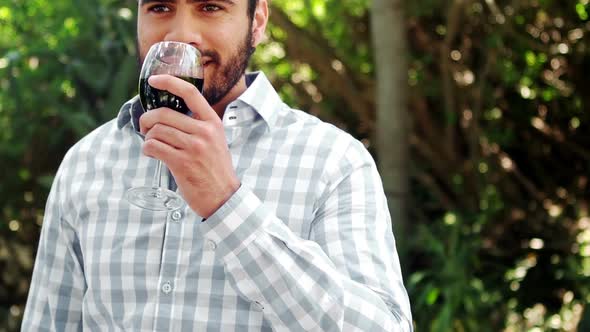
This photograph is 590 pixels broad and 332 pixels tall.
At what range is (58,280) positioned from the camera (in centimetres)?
178

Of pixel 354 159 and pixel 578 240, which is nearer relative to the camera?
pixel 354 159

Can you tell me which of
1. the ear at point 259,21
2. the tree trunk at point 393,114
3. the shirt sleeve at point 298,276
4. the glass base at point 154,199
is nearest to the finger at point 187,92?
the shirt sleeve at point 298,276

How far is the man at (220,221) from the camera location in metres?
1.27

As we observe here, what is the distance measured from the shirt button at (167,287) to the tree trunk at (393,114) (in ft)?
7.60

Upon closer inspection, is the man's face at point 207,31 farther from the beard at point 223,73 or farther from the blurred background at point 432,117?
the blurred background at point 432,117

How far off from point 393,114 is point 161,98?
2617 mm

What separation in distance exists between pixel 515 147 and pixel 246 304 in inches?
116

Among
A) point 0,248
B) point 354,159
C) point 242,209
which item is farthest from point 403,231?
point 242,209

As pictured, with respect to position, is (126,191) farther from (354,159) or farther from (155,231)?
(354,159)

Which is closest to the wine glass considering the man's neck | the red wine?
the red wine

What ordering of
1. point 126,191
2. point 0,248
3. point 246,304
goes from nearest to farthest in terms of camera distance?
point 246,304 < point 126,191 < point 0,248

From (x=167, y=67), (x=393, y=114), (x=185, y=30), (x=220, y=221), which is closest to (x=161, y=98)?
(x=167, y=67)

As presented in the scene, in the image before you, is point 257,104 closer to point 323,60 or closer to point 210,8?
point 210,8

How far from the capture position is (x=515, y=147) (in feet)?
13.8
